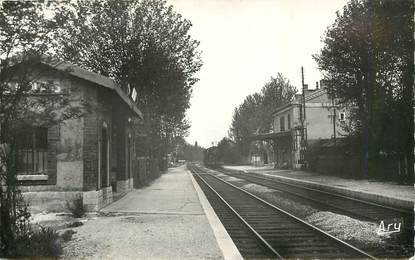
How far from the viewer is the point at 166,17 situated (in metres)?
23.0

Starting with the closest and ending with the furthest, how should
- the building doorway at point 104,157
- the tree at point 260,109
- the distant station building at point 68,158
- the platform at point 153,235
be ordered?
the platform at point 153,235, the distant station building at point 68,158, the building doorway at point 104,157, the tree at point 260,109

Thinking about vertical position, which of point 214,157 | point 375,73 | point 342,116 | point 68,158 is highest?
point 375,73

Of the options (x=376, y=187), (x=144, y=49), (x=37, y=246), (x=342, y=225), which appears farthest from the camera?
(x=144, y=49)

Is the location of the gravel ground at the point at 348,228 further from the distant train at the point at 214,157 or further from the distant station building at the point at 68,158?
the distant train at the point at 214,157

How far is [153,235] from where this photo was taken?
8.27 meters

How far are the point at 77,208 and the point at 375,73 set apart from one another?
20.2 m

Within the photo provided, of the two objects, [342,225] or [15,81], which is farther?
[342,225]

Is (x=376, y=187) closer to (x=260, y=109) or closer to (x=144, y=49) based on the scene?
(x=144, y=49)

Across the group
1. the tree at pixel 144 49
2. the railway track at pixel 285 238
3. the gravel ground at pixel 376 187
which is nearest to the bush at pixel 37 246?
the railway track at pixel 285 238

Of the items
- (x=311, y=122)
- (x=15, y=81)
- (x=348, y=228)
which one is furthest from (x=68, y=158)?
(x=311, y=122)

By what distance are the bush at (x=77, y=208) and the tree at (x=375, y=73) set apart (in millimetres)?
14738

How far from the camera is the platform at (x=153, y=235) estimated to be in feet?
22.2

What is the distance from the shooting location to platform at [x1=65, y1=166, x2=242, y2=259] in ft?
22.2

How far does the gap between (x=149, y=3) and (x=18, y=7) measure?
1744cm
